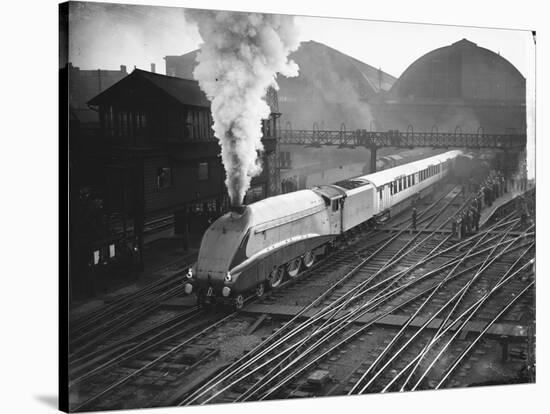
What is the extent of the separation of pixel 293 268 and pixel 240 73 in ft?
9.98

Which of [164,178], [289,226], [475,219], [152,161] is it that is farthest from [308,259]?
[152,161]

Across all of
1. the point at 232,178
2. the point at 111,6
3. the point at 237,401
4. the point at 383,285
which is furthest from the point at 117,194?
the point at 383,285

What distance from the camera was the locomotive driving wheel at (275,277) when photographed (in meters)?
11.8

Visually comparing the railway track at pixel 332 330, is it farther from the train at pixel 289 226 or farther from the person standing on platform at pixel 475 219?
the train at pixel 289 226

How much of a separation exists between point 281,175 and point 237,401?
3.24 m

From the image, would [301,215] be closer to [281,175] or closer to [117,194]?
[281,175]

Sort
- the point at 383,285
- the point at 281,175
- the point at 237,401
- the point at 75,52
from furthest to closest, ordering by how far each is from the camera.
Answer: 1. the point at 383,285
2. the point at 281,175
3. the point at 237,401
4. the point at 75,52

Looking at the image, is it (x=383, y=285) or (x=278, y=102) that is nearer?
(x=278, y=102)

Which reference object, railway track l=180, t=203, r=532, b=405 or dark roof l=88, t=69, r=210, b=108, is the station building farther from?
railway track l=180, t=203, r=532, b=405

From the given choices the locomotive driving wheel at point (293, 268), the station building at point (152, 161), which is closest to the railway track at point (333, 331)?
the locomotive driving wheel at point (293, 268)

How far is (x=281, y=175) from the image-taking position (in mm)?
11734

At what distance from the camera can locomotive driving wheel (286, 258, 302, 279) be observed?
477 inches

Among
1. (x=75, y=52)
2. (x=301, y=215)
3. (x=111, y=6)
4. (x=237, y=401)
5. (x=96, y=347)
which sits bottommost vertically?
(x=237, y=401)

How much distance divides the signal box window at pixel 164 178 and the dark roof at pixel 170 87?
0.94 metres
